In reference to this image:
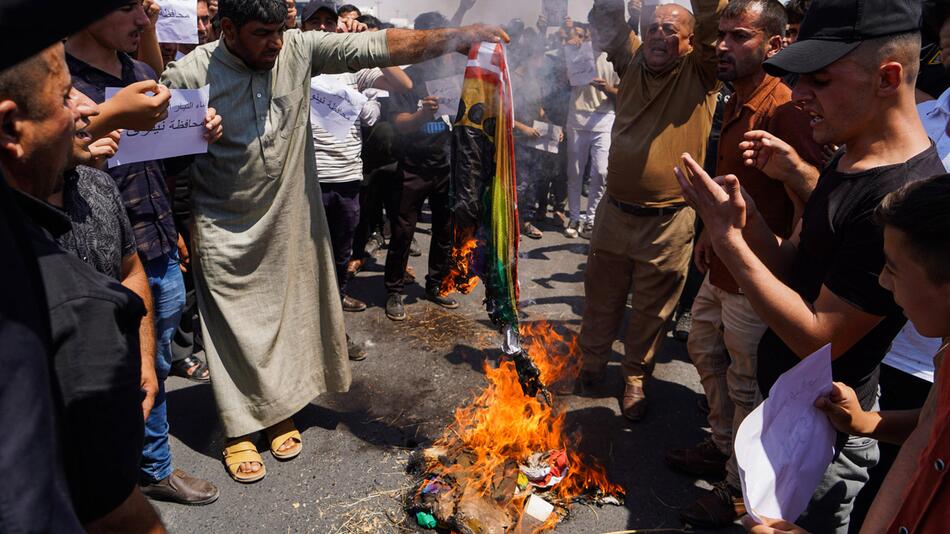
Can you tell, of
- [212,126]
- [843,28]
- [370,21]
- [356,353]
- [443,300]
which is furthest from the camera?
[370,21]

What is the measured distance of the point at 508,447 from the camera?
348 cm

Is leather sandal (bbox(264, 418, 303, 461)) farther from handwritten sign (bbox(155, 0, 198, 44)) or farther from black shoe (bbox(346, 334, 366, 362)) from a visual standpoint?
handwritten sign (bbox(155, 0, 198, 44))

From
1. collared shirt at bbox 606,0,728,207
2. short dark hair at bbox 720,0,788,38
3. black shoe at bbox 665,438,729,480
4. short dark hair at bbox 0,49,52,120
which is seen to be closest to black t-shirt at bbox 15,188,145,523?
short dark hair at bbox 0,49,52,120

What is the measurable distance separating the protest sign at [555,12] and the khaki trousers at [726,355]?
5.11 metres

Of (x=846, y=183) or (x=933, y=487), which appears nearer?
(x=933, y=487)

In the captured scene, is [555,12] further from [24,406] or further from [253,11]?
[24,406]

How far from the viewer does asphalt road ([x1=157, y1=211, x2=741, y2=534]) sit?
126 inches

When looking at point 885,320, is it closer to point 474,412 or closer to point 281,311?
point 474,412

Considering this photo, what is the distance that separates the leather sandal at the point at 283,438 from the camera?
3.65m

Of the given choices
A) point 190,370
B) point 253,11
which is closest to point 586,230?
point 190,370

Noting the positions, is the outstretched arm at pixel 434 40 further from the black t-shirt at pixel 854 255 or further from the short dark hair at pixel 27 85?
the short dark hair at pixel 27 85

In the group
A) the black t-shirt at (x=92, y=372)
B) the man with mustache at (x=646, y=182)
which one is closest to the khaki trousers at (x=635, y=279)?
the man with mustache at (x=646, y=182)

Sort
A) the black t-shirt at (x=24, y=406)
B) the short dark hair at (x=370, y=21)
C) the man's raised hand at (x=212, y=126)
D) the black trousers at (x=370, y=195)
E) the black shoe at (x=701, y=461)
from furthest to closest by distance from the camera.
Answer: the short dark hair at (x=370, y=21)
the black trousers at (x=370, y=195)
the black shoe at (x=701, y=461)
the man's raised hand at (x=212, y=126)
the black t-shirt at (x=24, y=406)

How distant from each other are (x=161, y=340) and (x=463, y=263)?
1.67 meters
